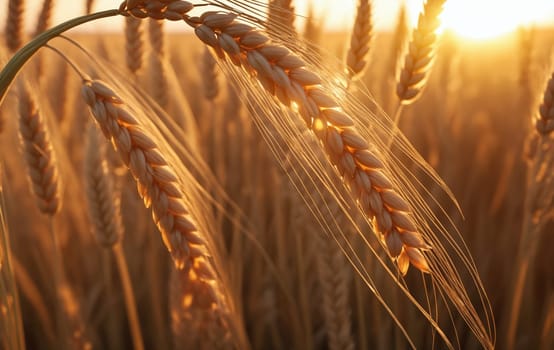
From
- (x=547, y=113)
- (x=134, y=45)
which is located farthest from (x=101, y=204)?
(x=547, y=113)

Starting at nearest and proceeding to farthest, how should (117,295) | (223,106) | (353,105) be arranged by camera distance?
(353,105) < (117,295) < (223,106)

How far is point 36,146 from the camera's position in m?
1.10

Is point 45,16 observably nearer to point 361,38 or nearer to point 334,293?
point 361,38

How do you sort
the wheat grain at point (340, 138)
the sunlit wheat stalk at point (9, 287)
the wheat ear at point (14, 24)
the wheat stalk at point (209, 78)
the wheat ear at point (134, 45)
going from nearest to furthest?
the wheat grain at point (340, 138), the sunlit wheat stalk at point (9, 287), the wheat ear at point (14, 24), the wheat ear at point (134, 45), the wheat stalk at point (209, 78)

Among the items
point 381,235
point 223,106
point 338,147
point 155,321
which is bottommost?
point 155,321

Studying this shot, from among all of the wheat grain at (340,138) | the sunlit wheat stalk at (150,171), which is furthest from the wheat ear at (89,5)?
the wheat grain at (340,138)

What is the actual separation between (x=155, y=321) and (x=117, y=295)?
43cm

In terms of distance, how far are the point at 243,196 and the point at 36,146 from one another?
1.27 m

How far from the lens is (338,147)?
692mm

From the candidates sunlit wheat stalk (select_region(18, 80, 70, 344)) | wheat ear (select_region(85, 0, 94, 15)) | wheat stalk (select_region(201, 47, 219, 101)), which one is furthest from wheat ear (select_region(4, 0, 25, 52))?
wheat stalk (select_region(201, 47, 219, 101))

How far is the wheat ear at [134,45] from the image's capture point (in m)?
1.57

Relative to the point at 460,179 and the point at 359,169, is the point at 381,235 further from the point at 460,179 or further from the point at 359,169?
the point at 460,179

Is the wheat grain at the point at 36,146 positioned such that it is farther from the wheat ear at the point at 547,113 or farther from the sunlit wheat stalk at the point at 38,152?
the wheat ear at the point at 547,113

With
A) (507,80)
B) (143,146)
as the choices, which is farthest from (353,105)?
(507,80)
